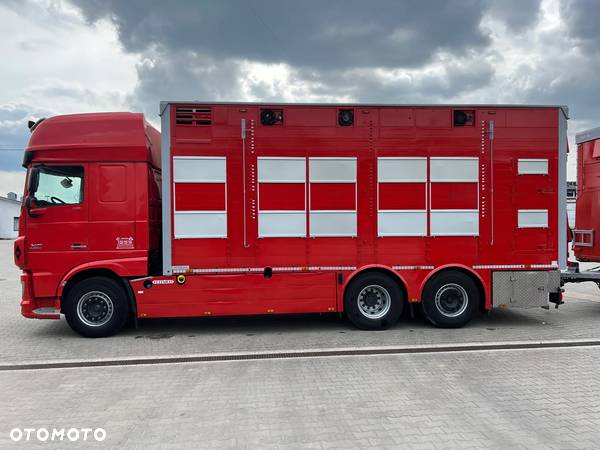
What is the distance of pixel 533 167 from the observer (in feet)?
24.6

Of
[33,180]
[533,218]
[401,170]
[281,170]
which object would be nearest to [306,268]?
→ [281,170]

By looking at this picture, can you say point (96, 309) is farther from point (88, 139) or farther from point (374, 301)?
point (374, 301)

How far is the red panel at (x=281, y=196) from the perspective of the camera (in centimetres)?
720

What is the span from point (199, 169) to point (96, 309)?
9.02 ft

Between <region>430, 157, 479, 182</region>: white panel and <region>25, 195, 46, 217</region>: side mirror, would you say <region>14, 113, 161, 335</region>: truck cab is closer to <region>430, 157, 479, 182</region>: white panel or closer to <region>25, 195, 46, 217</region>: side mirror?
<region>25, 195, 46, 217</region>: side mirror

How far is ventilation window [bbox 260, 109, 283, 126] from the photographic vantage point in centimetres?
720

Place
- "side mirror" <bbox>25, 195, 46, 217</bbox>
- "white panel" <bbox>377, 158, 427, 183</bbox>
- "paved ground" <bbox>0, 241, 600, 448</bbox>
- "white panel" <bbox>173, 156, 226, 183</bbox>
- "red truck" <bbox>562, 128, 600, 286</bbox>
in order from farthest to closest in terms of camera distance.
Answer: "red truck" <bbox>562, 128, 600, 286</bbox> < "white panel" <bbox>377, 158, 427, 183</bbox> < "white panel" <bbox>173, 156, 226, 183</bbox> < "side mirror" <bbox>25, 195, 46, 217</bbox> < "paved ground" <bbox>0, 241, 600, 448</bbox>

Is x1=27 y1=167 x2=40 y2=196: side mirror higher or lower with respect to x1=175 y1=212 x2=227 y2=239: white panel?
higher

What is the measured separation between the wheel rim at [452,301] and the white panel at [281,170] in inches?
120

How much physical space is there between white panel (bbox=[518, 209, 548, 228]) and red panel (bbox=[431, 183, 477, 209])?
2.74ft

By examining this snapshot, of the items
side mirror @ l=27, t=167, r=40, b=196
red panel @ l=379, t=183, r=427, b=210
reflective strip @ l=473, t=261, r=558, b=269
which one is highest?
side mirror @ l=27, t=167, r=40, b=196

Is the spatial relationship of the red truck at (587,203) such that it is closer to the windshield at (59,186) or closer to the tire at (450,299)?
the tire at (450,299)

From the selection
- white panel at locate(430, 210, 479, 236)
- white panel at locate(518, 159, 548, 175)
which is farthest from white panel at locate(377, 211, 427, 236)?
white panel at locate(518, 159, 548, 175)

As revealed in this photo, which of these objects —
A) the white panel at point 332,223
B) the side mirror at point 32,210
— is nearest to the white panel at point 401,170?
the white panel at point 332,223
